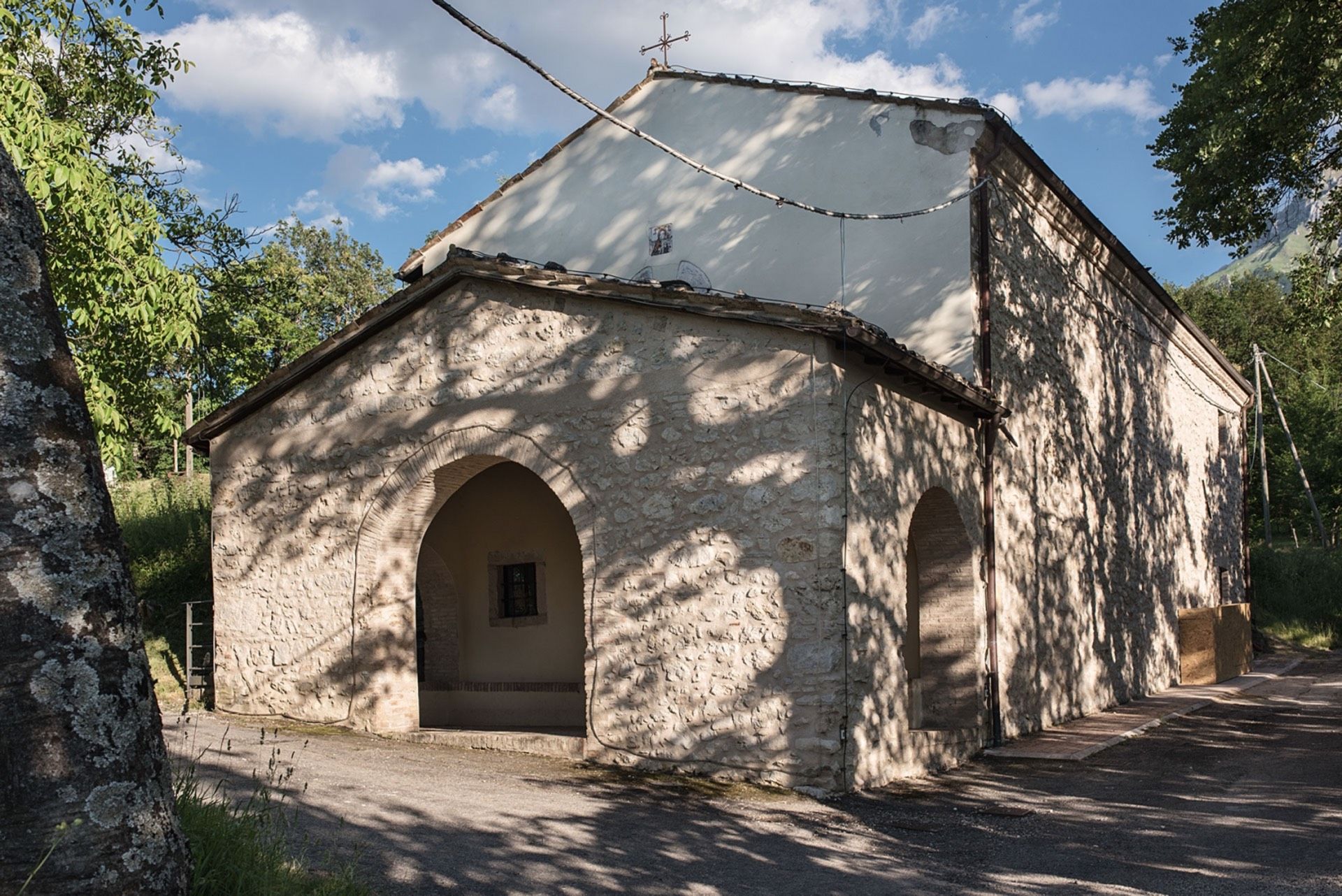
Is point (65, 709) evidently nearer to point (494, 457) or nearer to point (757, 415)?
point (757, 415)

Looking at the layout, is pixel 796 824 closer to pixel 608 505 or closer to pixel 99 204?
pixel 608 505

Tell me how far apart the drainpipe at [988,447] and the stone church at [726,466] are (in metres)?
0.05

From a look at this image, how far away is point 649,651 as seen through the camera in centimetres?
852

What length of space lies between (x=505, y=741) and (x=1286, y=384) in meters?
33.3

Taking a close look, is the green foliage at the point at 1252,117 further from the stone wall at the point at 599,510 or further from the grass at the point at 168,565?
the grass at the point at 168,565

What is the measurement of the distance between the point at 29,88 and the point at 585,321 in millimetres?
4647

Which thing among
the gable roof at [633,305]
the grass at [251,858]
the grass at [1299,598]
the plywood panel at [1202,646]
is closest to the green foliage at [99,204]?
the gable roof at [633,305]

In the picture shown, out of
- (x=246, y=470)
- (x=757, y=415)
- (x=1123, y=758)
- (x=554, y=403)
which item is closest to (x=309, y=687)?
(x=246, y=470)

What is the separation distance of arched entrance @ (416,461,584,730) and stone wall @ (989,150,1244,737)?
4454 millimetres

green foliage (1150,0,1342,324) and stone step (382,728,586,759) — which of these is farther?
green foliage (1150,0,1342,324)

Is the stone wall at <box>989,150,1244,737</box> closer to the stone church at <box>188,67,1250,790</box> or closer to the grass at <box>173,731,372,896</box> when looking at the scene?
the stone church at <box>188,67,1250,790</box>

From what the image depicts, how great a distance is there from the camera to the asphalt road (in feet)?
19.1

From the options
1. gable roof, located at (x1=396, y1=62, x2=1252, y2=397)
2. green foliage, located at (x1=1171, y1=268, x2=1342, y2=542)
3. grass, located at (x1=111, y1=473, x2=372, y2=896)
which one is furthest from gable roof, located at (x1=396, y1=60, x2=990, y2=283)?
green foliage, located at (x1=1171, y1=268, x2=1342, y2=542)

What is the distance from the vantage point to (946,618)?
10.1m
